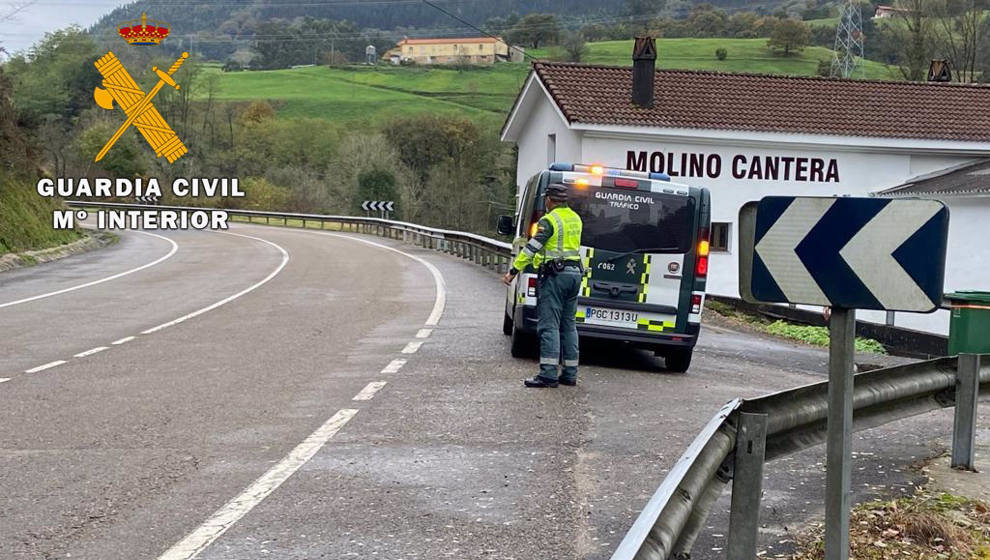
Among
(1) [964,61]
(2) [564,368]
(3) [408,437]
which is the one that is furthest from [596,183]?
(1) [964,61]

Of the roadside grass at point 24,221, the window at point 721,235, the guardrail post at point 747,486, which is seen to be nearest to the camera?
the guardrail post at point 747,486

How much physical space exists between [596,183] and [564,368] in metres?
2.16

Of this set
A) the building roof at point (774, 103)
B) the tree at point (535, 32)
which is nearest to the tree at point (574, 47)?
the tree at point (535, 32)

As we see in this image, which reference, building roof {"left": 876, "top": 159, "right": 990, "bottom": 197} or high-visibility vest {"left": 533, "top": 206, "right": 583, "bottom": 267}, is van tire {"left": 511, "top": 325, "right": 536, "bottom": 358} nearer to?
high-visibility vest {"left": 533, "top": 206, "right": 583, "bottom": 267}

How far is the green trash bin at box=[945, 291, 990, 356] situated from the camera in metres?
9.18

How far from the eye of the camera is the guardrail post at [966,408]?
7176 mm

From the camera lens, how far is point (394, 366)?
444 inches

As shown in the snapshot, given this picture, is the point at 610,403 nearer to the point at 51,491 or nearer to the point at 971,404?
the point at 971,404

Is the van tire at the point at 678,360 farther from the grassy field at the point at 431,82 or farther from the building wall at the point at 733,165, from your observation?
the grassy field at the point at 431,82

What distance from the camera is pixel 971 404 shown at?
719cm

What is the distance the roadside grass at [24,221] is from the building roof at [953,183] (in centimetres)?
2244

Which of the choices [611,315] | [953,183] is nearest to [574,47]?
[953,183]

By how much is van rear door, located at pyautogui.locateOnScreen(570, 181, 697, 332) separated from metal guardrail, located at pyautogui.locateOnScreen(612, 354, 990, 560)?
185 inches

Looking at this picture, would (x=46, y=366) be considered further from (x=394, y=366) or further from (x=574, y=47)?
(x=574, y=47)
